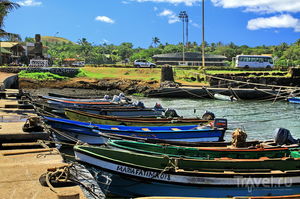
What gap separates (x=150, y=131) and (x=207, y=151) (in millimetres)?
4819

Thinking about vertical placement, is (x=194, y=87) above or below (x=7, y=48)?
below

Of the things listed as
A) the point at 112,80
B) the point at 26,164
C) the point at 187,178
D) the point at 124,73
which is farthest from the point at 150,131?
the point at 124,73

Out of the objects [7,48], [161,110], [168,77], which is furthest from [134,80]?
[7,48]

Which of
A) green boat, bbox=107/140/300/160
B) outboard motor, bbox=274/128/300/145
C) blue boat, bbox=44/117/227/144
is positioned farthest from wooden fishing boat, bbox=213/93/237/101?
green boat, bbox=107/140/300/160

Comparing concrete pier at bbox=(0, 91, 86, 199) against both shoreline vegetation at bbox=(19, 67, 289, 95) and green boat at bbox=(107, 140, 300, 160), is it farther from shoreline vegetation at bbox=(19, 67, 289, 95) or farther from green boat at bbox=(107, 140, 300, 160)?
shoreline vegetation at bbox=(19, 67, 289, 95)

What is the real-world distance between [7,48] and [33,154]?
73.5 meters

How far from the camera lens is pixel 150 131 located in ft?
51.5

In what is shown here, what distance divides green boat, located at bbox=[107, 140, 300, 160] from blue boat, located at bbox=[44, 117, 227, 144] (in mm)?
4102

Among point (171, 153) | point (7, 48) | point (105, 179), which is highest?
point (7, 48)

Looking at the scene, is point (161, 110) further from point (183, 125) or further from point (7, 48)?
point (7, 48)

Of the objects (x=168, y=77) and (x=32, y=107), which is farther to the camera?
(x=168, y=77)

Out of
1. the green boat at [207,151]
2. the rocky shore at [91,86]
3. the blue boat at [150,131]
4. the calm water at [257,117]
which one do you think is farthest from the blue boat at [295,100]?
the green boat at [207,151]

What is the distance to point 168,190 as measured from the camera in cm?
998

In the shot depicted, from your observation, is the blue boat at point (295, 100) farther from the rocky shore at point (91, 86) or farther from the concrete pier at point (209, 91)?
the rocky shore at point (91, 86)
